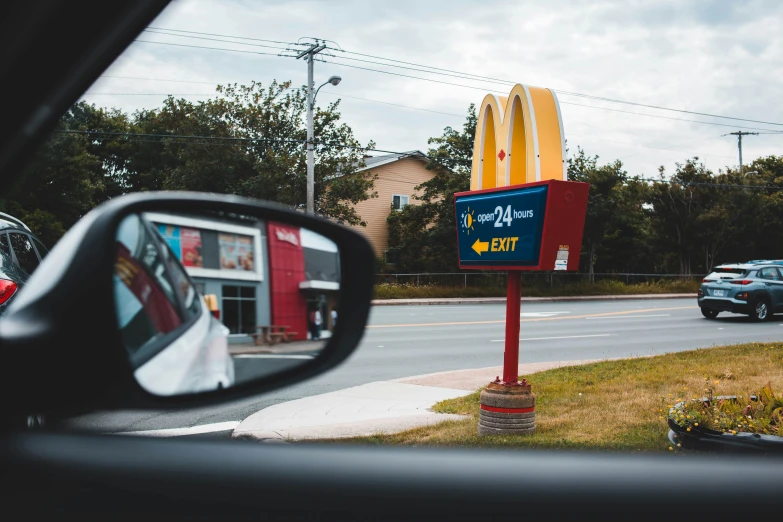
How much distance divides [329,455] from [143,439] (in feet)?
1.08

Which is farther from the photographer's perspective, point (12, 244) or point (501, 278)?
point (501, 278)

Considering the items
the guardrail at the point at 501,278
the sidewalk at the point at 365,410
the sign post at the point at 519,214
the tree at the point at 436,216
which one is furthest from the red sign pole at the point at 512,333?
the tree at the point at 436,216

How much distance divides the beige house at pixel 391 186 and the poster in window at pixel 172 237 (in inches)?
1227

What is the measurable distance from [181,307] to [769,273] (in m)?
21.2

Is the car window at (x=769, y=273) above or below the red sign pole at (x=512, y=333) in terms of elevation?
above

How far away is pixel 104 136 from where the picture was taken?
2.18 metres

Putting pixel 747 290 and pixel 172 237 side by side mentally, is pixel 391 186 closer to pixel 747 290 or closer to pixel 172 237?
pixel 747 290

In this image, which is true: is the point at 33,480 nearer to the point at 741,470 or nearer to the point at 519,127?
Result: the point at 741,470

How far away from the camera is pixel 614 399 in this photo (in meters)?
7.68

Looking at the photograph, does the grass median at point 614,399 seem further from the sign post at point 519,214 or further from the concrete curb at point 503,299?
the concrete curb at point 503,299

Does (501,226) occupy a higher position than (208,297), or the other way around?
(501,226)

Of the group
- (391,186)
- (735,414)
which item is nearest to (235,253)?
(735,414)

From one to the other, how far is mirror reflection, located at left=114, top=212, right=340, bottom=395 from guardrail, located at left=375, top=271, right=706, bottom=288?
26378 millimetres

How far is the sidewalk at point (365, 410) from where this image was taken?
6379 mm
